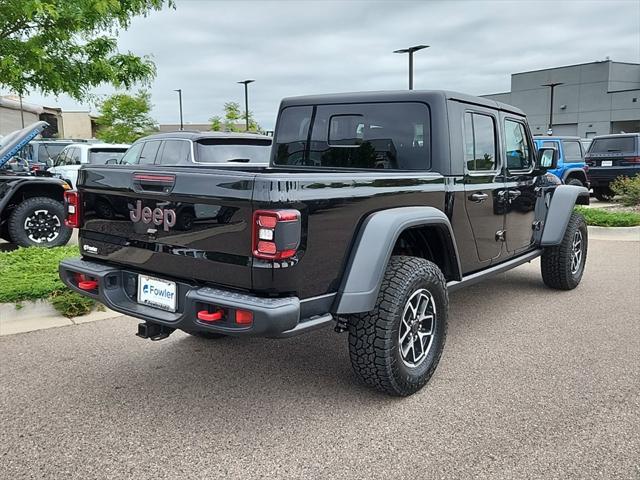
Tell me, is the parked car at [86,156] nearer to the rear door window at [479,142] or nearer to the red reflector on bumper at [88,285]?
the red reflector on bumper at [88,285]

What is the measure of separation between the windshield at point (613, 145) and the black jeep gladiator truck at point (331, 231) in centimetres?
1226

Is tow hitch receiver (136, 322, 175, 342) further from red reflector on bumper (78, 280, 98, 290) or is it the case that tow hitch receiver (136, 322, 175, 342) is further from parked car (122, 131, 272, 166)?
parked car (122, 131, 272, 166)

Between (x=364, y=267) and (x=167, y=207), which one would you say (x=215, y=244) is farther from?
(x=364, y=267)

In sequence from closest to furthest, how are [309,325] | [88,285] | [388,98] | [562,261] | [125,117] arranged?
1. [309,325]
2. [88,285]
3. [388,98]
4. [562,261]
5. [125,117]

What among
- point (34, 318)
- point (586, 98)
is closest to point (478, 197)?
point (34, 318)

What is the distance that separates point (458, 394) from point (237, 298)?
1.58m

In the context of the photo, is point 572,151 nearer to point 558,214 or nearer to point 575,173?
point 575,173

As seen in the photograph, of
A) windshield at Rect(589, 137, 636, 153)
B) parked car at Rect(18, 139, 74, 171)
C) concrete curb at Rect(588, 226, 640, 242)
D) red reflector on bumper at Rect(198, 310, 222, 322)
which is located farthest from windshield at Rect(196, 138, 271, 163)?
windshield at Rect(589, 137, 636, 153)

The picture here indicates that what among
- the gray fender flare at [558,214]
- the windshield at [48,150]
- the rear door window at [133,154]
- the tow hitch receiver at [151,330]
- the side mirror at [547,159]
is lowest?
the tow hitch receiver at [151,330]

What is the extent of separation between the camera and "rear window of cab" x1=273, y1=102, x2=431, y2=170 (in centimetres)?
406

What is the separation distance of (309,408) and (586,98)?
52.0 meters

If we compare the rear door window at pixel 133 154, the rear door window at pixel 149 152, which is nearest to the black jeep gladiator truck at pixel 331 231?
the rear door window at pixel 149 152

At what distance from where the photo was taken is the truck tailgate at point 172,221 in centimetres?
285

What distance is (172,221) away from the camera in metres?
3.10
